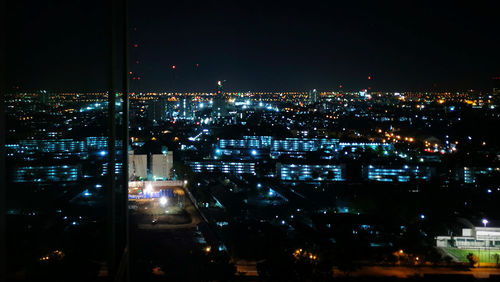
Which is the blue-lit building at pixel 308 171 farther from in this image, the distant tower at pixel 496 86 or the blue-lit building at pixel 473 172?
the distant tower at pixel 496 86

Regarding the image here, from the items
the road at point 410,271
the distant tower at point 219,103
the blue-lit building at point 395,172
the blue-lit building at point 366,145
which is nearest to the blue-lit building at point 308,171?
the blue-lit building at point 395,172

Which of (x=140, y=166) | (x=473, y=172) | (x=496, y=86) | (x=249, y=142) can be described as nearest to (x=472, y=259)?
(x=473, y=172)

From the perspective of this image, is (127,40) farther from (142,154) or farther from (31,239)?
(142,154)

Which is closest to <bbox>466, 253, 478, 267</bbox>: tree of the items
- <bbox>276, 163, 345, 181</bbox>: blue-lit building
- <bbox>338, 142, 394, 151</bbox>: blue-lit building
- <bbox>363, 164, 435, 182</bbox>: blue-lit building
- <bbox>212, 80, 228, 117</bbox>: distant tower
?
<bbox>363, 164, 435, 182</bbox>: blue-lit building

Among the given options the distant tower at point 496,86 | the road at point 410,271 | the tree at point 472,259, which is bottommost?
the road at point 410,271

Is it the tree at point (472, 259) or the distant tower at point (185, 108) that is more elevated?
the distant tower at point (185, 108)

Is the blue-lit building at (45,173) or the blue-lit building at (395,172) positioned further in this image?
the blue-lit building at (395,172)
